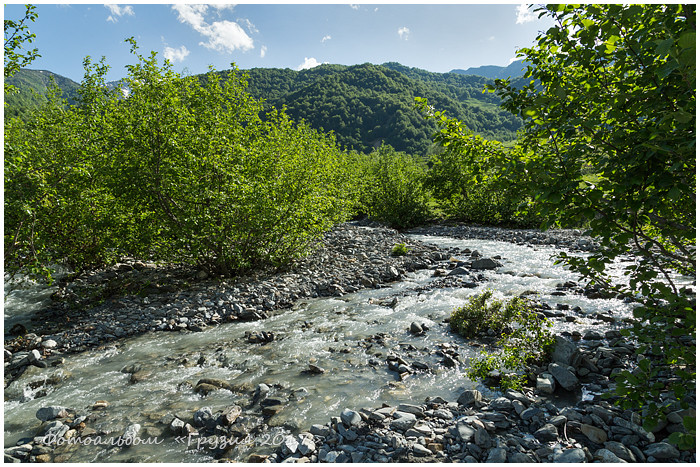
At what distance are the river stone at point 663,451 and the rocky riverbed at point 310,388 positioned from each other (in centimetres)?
1

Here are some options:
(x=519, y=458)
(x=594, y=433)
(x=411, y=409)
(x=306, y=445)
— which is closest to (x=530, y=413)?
(x=594, y=433)

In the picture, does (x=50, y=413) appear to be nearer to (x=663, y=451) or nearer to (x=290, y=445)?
(x=290, y=445)

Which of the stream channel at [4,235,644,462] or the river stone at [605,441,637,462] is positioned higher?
the river stone at [605,441,637,462]

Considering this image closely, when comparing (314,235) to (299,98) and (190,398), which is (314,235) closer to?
(190,398)

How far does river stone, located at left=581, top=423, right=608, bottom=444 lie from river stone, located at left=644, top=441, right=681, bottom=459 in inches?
16.9

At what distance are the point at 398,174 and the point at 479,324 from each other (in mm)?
27425

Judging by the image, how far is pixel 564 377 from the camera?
636 cm

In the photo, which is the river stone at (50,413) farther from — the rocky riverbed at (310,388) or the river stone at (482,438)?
the river stone at (482,438)

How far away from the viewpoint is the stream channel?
595cm

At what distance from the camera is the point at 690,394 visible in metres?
5.16

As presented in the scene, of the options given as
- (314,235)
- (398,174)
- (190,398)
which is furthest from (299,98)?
(190,398)

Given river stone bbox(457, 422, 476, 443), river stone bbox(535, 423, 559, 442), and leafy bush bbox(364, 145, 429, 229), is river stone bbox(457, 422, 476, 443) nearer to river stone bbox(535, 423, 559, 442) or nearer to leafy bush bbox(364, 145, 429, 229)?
river stone bbox(535, 423, 559, 442)

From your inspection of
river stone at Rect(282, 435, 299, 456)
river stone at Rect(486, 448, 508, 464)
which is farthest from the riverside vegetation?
river stone at Rect(282, 435, 299, 456)

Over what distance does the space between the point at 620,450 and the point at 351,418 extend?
345 centimetres
